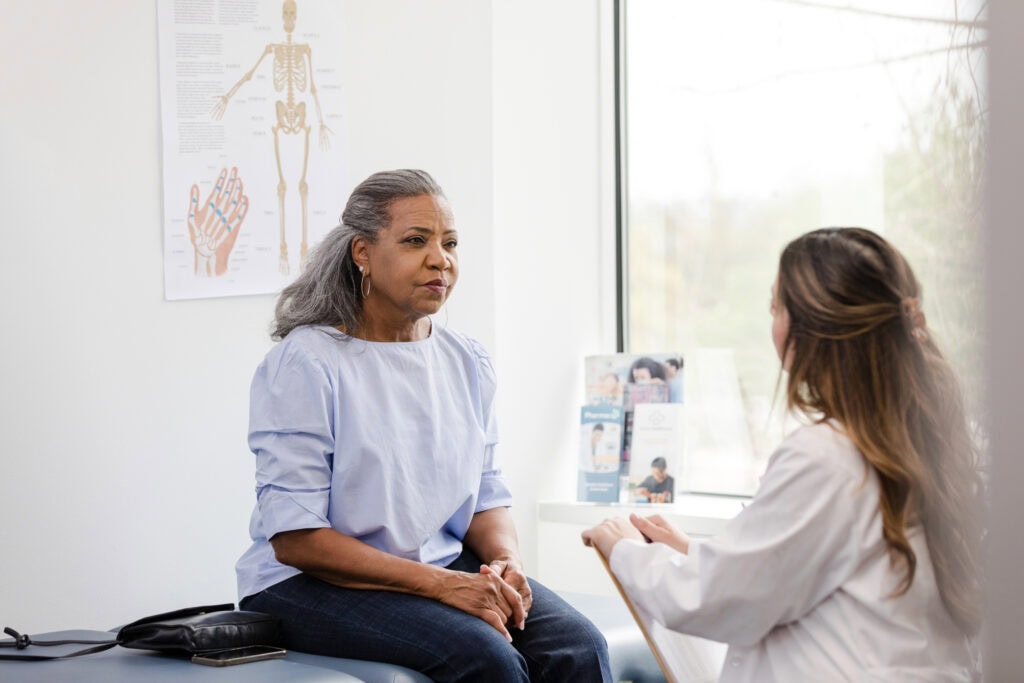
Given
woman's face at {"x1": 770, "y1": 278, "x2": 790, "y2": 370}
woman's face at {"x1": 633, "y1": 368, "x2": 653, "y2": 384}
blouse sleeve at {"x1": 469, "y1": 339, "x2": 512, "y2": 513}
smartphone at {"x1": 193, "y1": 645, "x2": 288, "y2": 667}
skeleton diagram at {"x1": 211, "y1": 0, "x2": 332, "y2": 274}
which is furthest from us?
woman's face at {"x1": 633, "y1": 368, "x2": 653, "y2": 384}

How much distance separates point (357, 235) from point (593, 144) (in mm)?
1775

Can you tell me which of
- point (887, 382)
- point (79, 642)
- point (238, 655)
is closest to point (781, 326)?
point (887, 382)

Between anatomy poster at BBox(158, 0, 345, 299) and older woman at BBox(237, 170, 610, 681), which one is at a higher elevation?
anatomy poster at BBox(158, 0, 345, 299)

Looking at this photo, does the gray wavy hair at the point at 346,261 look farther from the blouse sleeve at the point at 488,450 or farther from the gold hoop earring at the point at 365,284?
the blouse sleeve at the point at 488,450

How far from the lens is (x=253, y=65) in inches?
130

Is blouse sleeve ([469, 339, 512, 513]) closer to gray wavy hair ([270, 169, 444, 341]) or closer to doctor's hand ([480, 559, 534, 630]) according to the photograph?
doctor's hand ([480, 559, 534, 630])

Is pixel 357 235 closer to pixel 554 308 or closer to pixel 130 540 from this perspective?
pixel 130 540

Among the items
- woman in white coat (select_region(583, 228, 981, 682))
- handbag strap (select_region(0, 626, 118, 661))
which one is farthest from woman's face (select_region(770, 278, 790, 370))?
handbag strap (select_region(0, 626, 118, 661))

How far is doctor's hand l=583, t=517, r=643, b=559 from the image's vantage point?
1983 millimetres

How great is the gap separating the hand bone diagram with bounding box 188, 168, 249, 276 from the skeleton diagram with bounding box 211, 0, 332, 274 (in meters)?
0.13

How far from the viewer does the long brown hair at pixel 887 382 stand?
166 centimetres

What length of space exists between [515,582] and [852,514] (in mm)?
1044

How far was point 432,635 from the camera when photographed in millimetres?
2307

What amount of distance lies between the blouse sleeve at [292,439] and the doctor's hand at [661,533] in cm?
70
